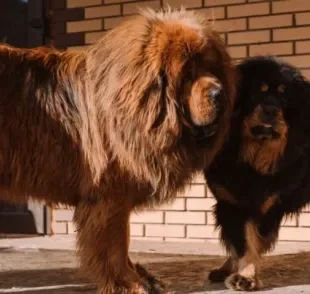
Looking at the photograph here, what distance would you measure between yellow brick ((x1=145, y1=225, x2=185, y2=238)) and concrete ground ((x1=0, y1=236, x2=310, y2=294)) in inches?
6.4

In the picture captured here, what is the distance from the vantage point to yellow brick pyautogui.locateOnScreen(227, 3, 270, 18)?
4629 mm

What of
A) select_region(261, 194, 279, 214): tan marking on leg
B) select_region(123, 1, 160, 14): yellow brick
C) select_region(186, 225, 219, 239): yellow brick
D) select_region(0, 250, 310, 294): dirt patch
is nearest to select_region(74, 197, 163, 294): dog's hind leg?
select_region(0, 250, 310, 294): dirt patch

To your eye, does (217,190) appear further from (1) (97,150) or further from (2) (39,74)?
(2) (39,74)

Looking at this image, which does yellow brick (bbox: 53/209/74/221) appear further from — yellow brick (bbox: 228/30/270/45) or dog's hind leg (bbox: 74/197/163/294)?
dog's hind leg (bbox: 74/197/163/294)

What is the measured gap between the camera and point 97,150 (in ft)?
8.21

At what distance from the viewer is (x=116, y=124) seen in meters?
2.45

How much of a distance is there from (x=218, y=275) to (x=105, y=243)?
30.4 inches

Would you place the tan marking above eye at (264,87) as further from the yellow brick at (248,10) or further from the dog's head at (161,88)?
the yellow brick at (248,10)

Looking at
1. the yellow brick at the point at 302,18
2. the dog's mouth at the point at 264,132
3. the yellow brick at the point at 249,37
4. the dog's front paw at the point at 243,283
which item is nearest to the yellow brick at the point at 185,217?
the yellow brick at the point at 249,37

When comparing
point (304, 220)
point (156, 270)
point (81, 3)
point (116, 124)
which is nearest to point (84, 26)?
point (81, 3)

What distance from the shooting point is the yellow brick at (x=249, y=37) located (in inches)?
182

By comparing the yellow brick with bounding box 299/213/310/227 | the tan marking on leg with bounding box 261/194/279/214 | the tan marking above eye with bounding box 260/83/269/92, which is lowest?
the yellow brick with bounding box 299/213/310/227

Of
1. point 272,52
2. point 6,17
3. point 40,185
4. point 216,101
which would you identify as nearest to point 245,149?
point 216,101

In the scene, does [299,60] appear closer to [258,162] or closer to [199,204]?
[199,204]
